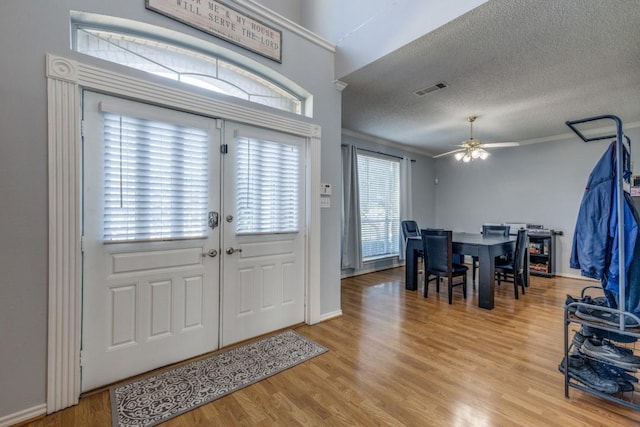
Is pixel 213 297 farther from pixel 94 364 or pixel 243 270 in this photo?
pixel 94 364

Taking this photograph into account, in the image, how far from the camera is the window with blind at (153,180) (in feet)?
6.75

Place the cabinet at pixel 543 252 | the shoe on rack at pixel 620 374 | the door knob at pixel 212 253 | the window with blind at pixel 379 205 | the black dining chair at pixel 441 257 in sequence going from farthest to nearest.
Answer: the window with blind at pixel 379 205
the cabinet at pixel 543 252
the black dining chair at pixel 441 257
the door knob at pixel 212 253
the shoe on rack at pixel 620 374

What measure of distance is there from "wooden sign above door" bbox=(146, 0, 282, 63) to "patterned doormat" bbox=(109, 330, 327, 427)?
2703 millimetres

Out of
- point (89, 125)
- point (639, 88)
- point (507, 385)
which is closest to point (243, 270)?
point (89, 125)

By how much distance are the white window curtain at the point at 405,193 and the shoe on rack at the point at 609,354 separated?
14.7 feet

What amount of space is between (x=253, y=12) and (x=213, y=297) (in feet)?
8.47

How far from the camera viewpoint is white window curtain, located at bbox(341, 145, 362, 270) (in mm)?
5254

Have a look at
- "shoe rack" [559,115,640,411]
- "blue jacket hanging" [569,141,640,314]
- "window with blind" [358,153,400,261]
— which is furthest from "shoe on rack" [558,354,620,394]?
"window with blind" [358,153,400,261]

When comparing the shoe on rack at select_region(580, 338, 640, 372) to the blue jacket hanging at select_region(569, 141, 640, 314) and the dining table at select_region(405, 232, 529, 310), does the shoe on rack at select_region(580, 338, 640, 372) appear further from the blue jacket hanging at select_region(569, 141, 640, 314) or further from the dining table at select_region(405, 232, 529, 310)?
the dining table at select_region(405, 232, 529, 310)

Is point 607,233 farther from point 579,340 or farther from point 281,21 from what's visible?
point 281,21

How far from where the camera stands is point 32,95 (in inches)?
67.8

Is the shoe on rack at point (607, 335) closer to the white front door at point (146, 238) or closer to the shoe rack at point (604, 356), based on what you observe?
the shoe rack at point (604, 356)

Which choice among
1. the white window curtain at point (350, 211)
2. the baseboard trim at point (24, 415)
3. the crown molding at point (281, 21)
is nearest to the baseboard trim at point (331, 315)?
the white window curtain at point (350, 211)

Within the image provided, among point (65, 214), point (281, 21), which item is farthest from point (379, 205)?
point (65, 214)
